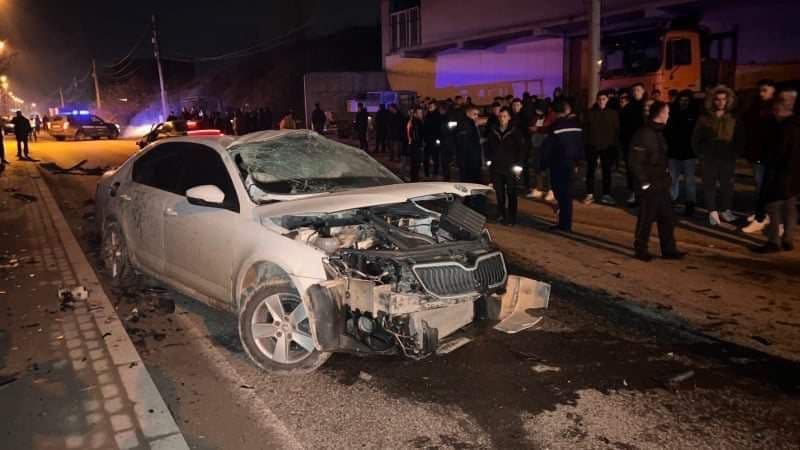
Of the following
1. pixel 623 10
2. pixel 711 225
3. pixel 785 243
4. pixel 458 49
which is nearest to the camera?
pixel 785 243

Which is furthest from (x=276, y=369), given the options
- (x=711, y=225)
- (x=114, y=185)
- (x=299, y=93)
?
(x=299, y=93)

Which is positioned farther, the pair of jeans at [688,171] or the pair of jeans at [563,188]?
the pair of jeans at [688,171]

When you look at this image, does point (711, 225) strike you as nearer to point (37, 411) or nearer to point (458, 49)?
point (37, 411)

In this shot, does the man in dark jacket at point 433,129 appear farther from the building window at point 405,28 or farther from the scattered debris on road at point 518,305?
the building window at point 405,28

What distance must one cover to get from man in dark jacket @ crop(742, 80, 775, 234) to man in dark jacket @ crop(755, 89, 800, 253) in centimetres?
41

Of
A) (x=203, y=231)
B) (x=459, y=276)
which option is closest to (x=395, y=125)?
(x=203, y=231)

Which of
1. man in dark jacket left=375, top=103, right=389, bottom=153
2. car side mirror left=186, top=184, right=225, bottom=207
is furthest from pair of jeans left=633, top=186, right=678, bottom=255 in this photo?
man in dark jacket left=375, top=103, right=389, bottom=153

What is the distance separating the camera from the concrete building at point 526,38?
709 inches

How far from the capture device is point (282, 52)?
63938 millimetres

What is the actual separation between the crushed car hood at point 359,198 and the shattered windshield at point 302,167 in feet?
0.93

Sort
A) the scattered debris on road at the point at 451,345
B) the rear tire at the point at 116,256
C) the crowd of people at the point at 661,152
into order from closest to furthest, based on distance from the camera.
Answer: the scattered debris on road at the point at 451,345 < the rear tire at the point at 116,256 < the crowd of people at the point at 661,152

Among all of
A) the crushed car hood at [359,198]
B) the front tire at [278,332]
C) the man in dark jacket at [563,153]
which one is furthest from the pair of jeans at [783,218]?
the front tire at [278,332]

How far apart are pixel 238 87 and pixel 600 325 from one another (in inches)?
2391

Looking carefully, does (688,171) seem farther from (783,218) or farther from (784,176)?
(784,176)
